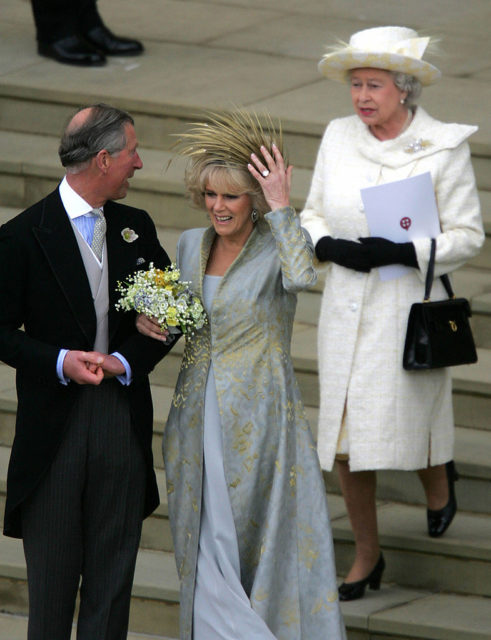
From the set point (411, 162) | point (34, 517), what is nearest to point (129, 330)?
point (34, 517)

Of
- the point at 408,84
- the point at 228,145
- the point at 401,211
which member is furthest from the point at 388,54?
the point at 228,145

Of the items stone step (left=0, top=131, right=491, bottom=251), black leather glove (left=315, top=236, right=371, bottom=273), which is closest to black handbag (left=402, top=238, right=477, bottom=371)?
black leather glove (left=315, top=236, right=371, bottom=273)

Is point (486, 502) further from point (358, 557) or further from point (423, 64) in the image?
point (423, 64)

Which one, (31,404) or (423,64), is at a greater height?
(423,64)

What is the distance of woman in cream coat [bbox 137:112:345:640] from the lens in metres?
4.18

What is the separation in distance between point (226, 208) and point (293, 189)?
243 centimetres

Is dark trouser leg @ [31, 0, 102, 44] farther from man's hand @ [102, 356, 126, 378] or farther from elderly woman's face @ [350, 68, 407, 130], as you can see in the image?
man's hand @ [102, 356, 126, 378]

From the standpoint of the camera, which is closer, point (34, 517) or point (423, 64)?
point (34, 517)

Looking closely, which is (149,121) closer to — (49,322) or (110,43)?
(110,43)

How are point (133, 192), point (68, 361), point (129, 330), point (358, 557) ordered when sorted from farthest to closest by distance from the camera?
point (133, 192) < point (358, 557) < point (129, 330) < point (68, 361)

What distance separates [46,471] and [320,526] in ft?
2.80

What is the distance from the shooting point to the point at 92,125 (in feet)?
13.0

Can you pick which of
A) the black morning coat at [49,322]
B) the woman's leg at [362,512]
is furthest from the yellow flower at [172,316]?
the woman's leg at [362,512]

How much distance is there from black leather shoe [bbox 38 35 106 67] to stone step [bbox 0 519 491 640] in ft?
10.7
